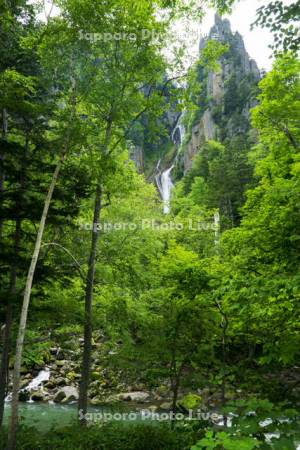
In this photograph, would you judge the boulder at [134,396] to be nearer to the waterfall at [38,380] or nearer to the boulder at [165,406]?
the boulder at [165,406]

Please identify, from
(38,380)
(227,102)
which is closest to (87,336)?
(38,380)

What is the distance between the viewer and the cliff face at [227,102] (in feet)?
197

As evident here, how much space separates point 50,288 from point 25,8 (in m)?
7.94

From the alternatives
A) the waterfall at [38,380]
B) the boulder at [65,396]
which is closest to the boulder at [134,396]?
the boulder at [65,396]

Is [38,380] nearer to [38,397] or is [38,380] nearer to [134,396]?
[38,397]

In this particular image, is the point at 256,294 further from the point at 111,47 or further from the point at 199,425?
the point at 111,47

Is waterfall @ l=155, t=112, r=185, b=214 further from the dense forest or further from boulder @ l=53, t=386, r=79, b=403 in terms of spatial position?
the dense forest

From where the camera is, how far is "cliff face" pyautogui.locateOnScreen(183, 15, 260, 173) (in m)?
60.1

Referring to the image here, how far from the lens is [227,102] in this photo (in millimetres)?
64812

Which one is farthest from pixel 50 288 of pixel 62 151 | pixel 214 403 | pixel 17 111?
pixel 214 403

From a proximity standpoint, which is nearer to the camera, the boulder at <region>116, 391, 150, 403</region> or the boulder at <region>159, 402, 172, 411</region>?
the boulder at <region>159, 402, 172, 411</region>

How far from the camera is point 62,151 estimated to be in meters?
8.20

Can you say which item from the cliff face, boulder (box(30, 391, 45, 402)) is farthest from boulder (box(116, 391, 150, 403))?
the cliff face

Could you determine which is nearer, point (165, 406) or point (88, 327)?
point (88, 327)
